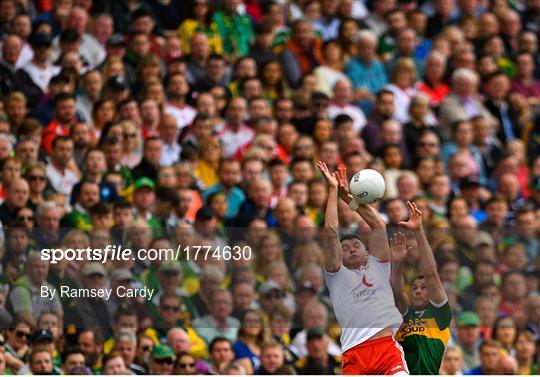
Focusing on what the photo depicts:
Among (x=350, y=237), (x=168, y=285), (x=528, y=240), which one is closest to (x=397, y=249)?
(x=350, y=237)

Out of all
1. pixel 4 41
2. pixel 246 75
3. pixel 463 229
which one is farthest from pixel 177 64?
pixel 463 229

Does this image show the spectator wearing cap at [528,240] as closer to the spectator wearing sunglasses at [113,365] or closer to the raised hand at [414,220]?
the raised hand at [414,220]

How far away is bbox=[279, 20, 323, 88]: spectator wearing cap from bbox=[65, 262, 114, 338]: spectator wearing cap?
576cm

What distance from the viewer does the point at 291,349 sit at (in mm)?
15945

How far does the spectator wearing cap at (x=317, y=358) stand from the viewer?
1587cm

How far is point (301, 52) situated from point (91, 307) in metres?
6.30

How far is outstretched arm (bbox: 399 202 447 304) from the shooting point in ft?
41.4

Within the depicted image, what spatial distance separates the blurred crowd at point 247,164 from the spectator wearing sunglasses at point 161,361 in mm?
18

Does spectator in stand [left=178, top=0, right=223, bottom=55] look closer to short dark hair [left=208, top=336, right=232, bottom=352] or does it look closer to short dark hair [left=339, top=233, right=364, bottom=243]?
short dark hair [left=208, top=336, right=232, bottom=352]

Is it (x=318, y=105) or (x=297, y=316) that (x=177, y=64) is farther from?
(x=297, y=316)

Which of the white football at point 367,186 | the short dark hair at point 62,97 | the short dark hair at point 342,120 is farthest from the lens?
the short dark hair at point 342,120

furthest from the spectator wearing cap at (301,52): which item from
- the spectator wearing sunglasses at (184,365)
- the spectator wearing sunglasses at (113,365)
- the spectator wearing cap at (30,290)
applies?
the spectator wearing cap at (30,290)

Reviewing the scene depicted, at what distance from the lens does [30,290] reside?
14609 mm

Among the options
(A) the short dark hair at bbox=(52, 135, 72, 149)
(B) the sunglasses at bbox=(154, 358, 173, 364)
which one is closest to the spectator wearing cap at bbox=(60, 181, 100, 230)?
(A) the short dark hair at bbox=(52, 135, 72, 149)
